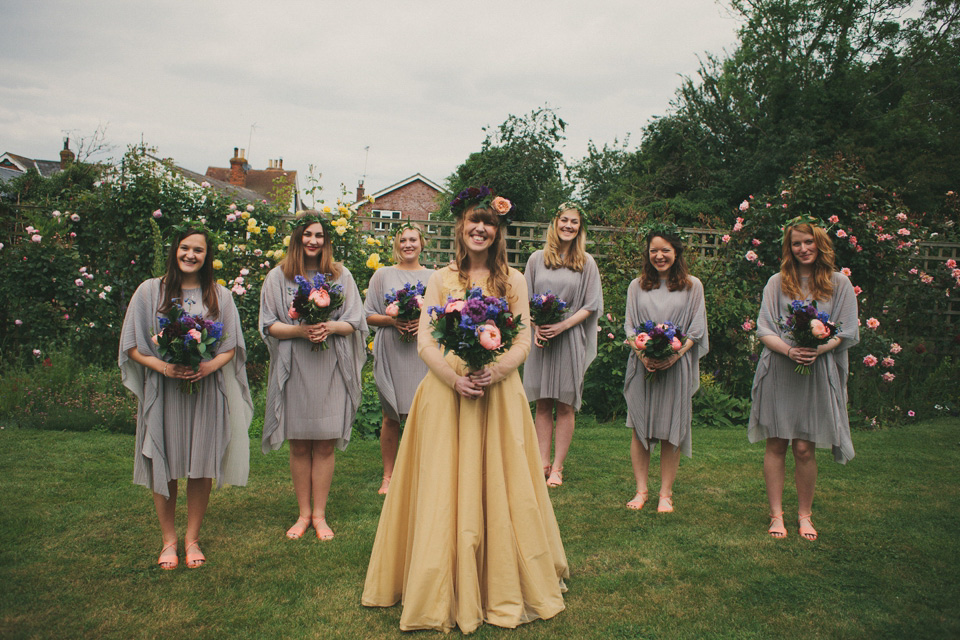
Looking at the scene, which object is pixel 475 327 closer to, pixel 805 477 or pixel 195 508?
pixel 195 508

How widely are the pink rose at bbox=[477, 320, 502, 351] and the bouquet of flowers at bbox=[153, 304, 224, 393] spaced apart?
1.81 m

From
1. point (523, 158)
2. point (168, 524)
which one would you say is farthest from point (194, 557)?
point (523, 158)

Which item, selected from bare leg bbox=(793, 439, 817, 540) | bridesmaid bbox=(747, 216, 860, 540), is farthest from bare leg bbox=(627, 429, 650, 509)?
bare leg bbox=(793, 439, 817, 540)

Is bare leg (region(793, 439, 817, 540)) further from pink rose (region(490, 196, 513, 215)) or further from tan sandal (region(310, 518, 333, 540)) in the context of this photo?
tan sandal (region(310, 518, 333, 540))

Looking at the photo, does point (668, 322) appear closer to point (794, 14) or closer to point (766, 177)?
point (766, 177)

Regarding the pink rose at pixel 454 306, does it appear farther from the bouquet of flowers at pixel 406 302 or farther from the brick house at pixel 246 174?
the brick house at pixel 246 174

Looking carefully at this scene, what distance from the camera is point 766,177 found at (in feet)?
79.6

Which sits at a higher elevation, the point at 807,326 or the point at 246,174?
the point at 246,174

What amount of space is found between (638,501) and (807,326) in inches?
79.0

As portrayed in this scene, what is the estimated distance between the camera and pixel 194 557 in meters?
4.31

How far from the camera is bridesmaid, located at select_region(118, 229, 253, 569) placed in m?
4.18

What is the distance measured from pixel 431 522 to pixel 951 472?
603 centimetres

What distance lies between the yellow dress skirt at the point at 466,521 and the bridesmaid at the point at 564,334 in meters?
2.30

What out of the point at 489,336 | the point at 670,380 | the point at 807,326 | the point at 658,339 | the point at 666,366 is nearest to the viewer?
the point at 489,336
